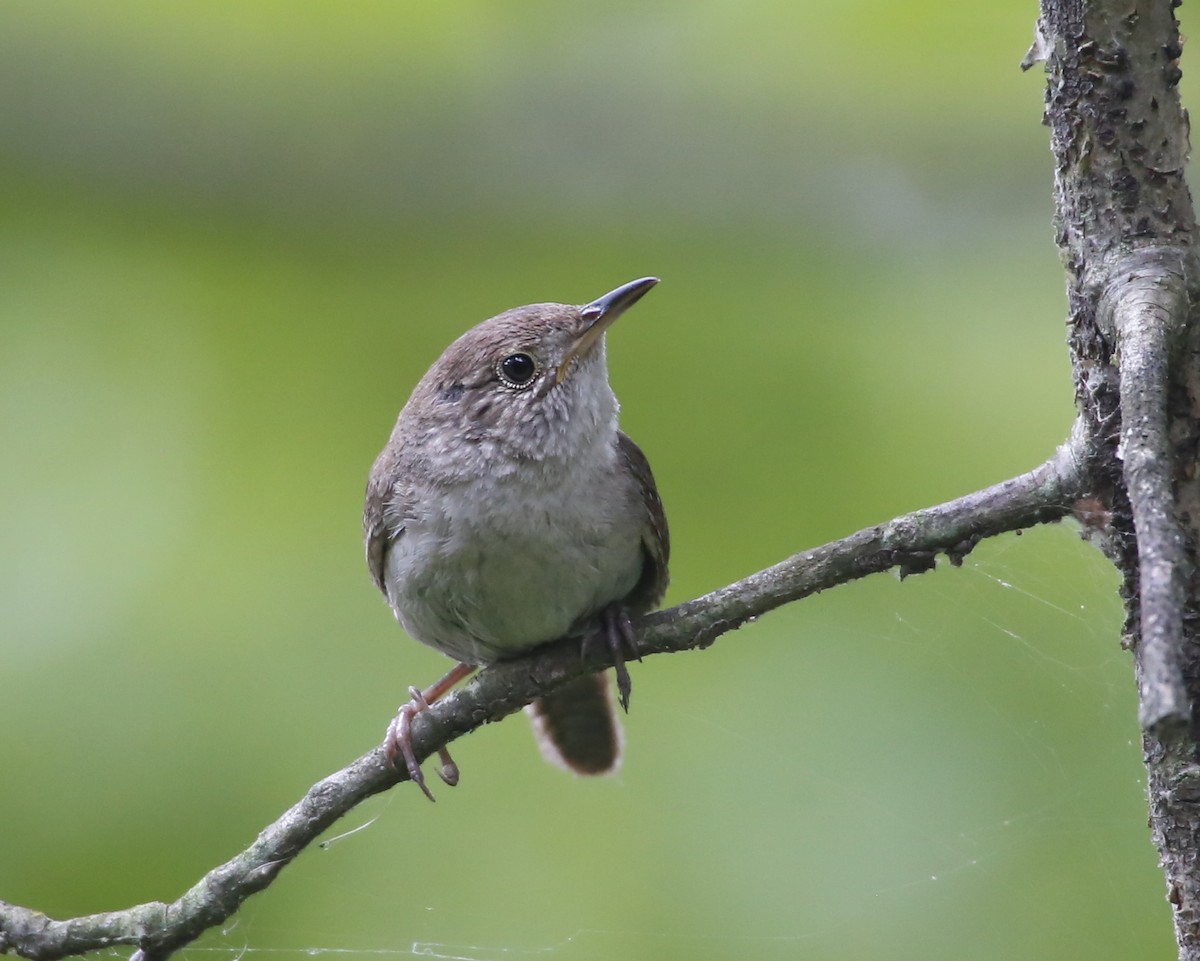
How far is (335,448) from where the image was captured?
455cm

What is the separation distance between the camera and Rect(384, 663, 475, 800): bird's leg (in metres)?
2.69

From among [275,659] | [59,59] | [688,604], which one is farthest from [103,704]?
[688,604]

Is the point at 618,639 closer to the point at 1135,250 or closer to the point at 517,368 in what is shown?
the point at 517,368

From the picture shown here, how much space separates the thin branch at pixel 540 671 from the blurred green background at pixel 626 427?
4.06 feet

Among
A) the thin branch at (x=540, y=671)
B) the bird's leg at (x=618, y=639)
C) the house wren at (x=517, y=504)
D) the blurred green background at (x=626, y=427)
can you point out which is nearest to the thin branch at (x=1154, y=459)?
the thin branch at (x=540, y=671)

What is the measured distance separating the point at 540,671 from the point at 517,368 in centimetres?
89

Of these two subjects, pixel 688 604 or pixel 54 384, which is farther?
pixel 54 384

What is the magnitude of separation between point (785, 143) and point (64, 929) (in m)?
3.27

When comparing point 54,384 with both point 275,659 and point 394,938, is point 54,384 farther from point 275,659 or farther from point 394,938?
point 394,938

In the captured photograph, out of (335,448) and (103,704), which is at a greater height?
(335,448)

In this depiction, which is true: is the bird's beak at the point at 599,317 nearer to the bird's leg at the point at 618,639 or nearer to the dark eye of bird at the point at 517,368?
the dark eye of bird at the point at 517,368

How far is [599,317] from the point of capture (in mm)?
3447

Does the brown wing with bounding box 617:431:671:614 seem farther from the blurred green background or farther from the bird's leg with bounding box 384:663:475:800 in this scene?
the blurred green background

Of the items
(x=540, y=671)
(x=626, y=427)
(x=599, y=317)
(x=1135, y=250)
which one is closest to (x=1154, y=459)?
(x=1135, y=250)
